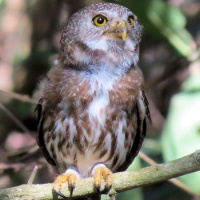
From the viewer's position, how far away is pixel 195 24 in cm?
549

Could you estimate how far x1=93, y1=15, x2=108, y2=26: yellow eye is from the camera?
397 cm

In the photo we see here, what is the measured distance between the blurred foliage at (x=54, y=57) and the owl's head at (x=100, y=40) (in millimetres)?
769

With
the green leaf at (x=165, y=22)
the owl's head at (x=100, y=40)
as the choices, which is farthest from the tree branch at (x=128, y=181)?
the green leaf at (x=165, y=22)

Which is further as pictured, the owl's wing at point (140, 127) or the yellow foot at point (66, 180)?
the owl's wing at point (140, 127)

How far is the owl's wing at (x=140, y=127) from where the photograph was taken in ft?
13.0

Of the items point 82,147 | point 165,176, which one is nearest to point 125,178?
point 165,176

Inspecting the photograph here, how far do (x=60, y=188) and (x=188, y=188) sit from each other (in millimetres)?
1046

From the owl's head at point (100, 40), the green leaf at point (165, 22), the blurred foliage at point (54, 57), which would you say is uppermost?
the owl's head at point (100, 40)

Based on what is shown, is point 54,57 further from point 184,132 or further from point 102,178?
point 102,178

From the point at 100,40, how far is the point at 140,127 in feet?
1.77

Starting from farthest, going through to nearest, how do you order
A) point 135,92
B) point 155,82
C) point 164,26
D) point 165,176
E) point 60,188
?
point 155,82, point 164,26, point 135,92, point 60,188, point 165,176

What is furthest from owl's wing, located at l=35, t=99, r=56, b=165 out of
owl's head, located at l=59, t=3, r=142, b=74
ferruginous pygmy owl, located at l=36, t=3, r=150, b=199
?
owl's head, located at l=59, t=3, r=142, b=74

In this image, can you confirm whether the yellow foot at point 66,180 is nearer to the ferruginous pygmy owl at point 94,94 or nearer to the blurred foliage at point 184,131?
the ferruginous pygmy owl at point 94,94

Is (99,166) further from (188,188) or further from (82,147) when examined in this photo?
(188,188)
